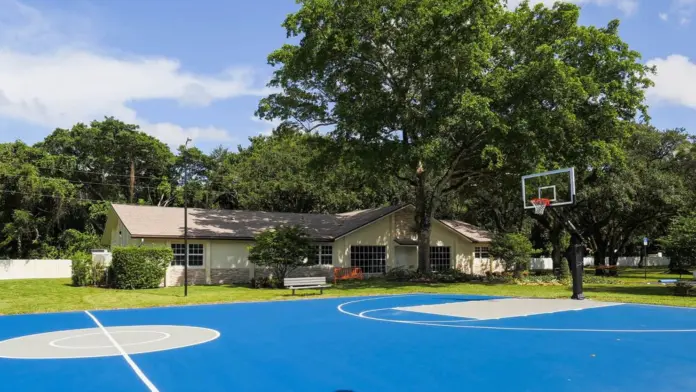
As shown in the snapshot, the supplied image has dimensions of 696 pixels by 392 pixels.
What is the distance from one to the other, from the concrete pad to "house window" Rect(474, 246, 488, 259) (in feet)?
61.6

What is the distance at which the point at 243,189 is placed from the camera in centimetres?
4903

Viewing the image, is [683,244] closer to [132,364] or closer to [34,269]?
[132,364]

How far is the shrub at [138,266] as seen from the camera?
25.8m

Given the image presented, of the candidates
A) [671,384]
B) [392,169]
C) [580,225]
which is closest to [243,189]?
[392,169]

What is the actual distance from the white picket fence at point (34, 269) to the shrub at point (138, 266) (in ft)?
42.3

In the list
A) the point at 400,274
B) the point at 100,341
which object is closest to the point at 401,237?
the point at 400,274

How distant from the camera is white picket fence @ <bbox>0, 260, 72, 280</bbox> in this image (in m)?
35.8

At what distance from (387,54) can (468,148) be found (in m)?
6.59

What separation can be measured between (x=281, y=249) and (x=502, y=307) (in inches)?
494

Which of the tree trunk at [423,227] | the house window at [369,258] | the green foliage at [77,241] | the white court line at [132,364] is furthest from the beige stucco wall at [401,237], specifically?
the white court line at [132,364]

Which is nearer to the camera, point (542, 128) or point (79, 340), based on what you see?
point (79, 340)

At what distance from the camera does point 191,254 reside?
30422 mm

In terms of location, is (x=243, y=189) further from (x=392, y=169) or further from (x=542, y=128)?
(x=542, y=128)

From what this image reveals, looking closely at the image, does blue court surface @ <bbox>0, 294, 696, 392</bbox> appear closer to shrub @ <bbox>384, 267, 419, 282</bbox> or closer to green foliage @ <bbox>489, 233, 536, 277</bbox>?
shrub @ <bbox>384, 267, 419, 282</bbox>
